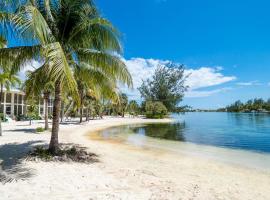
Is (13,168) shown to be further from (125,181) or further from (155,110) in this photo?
(155,110)

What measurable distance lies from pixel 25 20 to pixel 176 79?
247ft

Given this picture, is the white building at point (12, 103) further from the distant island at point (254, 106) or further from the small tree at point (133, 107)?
the distant island at point (254, 106)

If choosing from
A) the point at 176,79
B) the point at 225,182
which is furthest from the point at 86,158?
the point at 176,79

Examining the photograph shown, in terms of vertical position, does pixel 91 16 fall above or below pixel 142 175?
above

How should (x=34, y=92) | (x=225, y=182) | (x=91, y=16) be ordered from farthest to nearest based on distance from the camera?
(x=34, y=92) < (x=91, y=16) < (x=225, y=182)

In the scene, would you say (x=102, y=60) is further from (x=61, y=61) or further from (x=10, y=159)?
(x=10, y=159)

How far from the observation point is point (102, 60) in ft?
29.9

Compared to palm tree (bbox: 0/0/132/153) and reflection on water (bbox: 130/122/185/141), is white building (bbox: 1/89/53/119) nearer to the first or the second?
reflection on water (bbox: 130/122/185/141)

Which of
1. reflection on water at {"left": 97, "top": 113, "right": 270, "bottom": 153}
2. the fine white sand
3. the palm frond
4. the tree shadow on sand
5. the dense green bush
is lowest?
reflection on water at {"left": 97, "top": 113, "right": 270, "bottom": 153}

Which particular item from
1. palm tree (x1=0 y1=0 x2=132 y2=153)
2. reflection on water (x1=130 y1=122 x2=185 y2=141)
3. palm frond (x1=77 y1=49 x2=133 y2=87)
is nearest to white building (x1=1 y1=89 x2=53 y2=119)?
reflection on water (x1=130 y1=122 x2=185 y2=141)

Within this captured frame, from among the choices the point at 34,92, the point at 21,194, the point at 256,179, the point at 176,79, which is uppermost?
the point at 176,79

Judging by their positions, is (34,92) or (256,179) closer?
(256,179)

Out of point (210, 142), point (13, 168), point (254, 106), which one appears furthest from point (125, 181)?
point (254, 106)

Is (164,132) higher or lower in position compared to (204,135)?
higher
